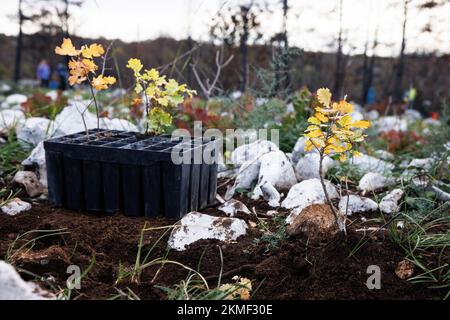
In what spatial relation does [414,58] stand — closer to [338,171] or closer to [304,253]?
[338,171]

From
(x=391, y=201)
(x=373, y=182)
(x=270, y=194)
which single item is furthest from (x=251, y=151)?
(x=391, y=201)

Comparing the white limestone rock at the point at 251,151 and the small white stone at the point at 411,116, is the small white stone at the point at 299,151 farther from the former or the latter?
the small white stone at the point at 411,116

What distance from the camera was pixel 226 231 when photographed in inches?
98.5

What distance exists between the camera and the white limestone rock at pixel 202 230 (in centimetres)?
244

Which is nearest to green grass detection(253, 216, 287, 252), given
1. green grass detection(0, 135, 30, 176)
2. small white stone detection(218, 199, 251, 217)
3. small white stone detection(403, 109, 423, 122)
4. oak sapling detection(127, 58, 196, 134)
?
small white stone detection(218, 199, 251, 217)

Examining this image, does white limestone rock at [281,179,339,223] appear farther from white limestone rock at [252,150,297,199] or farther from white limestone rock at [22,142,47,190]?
white limestone rock at [22,142,47,190]

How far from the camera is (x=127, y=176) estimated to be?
2883 millimetres

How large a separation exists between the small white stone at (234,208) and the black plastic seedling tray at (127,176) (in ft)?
0.65

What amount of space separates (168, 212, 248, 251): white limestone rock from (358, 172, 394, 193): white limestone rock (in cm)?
125

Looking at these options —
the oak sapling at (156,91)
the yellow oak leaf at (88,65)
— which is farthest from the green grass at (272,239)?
the yellow oak leaf at (88,65)

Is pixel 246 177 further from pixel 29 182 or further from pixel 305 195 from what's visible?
pixel 29 182

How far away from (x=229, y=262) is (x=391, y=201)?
4.29 feet

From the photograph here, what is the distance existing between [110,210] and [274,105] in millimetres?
1925

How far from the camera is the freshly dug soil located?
1950 millimetres
